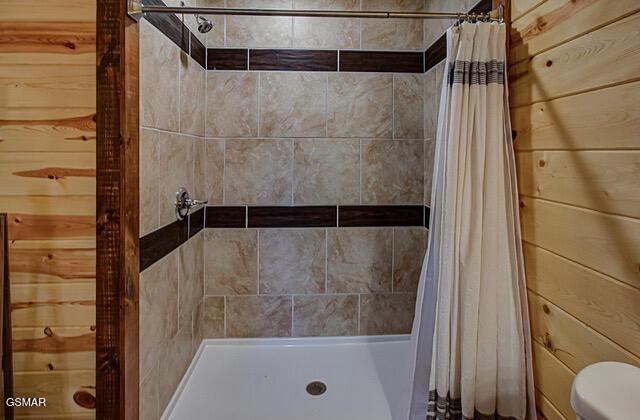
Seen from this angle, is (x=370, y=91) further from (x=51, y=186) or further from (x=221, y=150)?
(x=51, y=186)

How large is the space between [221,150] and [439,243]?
4.68 feet

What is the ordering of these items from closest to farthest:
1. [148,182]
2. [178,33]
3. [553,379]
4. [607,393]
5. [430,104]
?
[607,393] → [553,379] → [148,182] → [178,33] → [430,104]

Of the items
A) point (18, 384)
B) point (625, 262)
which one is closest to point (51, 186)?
point (18, 384)

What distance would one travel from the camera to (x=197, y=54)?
2.04m

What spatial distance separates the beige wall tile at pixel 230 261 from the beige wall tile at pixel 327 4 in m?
1.39

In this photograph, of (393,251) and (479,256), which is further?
(393,251)

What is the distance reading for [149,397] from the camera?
146 cm

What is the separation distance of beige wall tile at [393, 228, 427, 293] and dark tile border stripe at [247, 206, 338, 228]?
1.44ft

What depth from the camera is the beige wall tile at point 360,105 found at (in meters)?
2.24

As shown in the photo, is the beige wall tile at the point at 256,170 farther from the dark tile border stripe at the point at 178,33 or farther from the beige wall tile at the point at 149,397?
the beige wall tile at the point at 149,397

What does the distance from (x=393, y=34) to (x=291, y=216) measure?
1.26 meters

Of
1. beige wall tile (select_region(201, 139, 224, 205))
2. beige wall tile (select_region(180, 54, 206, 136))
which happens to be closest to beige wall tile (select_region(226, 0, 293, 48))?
beige wall tile (select_region(180, 54, 206, 136))

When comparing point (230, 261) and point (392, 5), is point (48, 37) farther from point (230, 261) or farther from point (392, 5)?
point (392, 5)

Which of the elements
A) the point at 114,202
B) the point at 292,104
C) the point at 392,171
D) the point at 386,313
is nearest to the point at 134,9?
the point at 114,202
